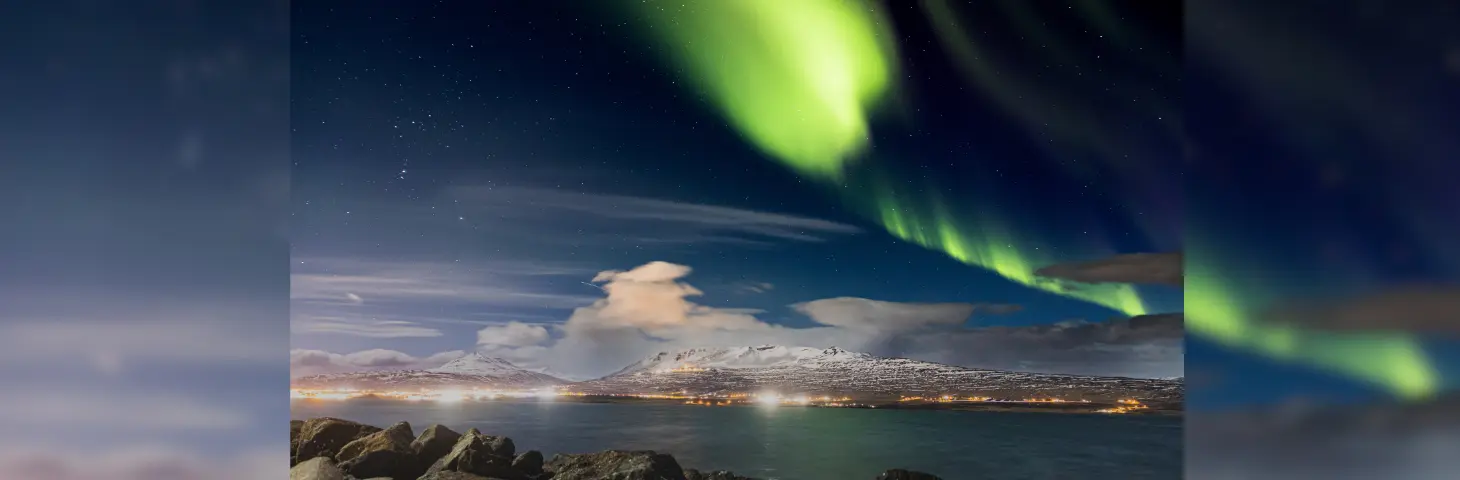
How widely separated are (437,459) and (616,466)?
2.62 ft

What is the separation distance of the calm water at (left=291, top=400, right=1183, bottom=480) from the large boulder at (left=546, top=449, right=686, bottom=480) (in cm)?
4

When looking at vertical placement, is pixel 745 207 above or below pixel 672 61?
below

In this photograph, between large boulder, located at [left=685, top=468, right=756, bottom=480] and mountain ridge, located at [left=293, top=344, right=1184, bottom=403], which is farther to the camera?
large boulder, located at [left=685, top=468, right=756, bottom=480]

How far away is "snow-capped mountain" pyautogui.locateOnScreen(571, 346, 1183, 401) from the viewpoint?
3.62 metres

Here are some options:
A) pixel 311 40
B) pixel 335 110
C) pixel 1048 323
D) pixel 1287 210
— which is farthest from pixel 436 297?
pixel 1287 210

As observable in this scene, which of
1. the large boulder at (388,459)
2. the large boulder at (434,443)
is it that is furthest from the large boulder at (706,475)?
the large boulder at (388,459)

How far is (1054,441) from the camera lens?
142 inches

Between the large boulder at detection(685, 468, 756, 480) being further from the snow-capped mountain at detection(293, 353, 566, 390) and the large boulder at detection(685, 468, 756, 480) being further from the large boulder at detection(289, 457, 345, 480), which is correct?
the large boulder at detection(289, 457, 345, 480)

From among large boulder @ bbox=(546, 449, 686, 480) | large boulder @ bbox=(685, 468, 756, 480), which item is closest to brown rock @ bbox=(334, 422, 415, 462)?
large boulder @ bbox=(546, 449, 686, 480)

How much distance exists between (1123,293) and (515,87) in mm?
2512

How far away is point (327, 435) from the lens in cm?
401

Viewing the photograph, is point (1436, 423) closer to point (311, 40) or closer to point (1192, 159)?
point (1192, 159)

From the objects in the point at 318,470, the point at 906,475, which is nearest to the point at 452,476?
the point at 318,470

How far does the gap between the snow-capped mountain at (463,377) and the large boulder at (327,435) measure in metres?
0.18
